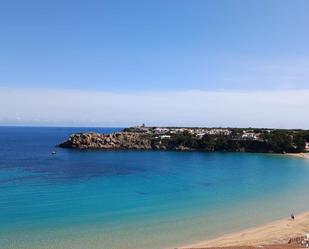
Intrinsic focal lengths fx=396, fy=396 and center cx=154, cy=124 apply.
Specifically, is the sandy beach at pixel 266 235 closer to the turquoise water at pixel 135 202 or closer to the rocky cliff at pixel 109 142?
the turquoise water at pixel 135 202

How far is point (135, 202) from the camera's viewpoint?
1607 inches

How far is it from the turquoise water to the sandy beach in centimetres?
134

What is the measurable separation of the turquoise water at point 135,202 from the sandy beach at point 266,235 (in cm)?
134

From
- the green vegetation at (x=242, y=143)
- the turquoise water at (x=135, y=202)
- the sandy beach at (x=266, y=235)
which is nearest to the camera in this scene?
the sandy beach at (x=266, y=235)

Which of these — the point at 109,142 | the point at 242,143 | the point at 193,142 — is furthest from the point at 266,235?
the point at 109,142

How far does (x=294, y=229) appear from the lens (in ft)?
105

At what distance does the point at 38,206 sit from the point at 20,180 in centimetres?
1788

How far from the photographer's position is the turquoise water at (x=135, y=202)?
28922mm

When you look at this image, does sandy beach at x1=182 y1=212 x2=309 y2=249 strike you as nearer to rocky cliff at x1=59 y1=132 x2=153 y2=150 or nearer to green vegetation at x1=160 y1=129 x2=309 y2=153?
green vegetation at x1=160 y1=129 x2=309 y2=153

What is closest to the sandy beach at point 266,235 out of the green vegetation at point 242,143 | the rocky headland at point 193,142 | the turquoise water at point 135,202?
the turquoise water at point 135,202

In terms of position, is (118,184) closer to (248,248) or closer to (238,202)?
(238,202)

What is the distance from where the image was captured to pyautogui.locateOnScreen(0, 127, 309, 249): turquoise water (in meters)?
28.9

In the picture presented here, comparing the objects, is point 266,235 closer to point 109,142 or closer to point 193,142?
point 193,142

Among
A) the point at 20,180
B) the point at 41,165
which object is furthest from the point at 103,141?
the point at 20,180
